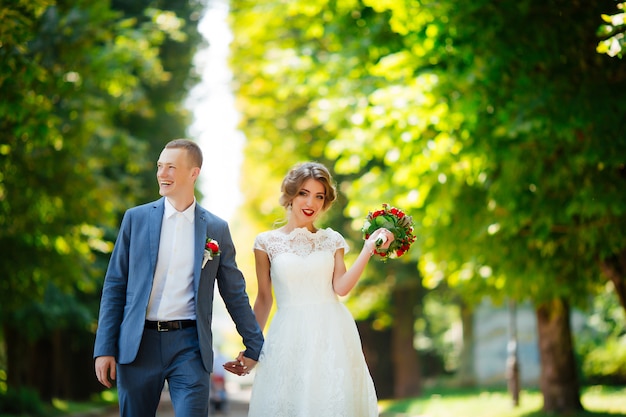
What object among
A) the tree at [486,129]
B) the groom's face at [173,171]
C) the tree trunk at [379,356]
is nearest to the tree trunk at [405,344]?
the tree trunk at [379,356]

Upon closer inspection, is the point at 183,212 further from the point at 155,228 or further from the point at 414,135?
the point at 414,135

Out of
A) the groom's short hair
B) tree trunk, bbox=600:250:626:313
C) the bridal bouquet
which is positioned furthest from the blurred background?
the groom's short hair

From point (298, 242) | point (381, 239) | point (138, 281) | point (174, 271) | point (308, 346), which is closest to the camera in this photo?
point (138, 281)

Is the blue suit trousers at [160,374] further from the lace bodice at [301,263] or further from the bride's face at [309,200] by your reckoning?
the bride's face at [309,200]

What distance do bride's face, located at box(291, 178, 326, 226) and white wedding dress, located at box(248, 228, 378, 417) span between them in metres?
0.14

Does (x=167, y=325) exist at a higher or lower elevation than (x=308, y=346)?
higher

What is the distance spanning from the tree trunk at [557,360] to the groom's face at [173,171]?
1212cm

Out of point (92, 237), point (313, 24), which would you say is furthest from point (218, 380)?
point (313, 24)

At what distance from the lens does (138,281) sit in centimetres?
568

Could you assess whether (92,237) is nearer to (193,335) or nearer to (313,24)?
(313,24)

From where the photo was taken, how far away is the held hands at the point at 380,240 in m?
6.39

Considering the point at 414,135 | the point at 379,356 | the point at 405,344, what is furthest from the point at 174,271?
the point at 379,356

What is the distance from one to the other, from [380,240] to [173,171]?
1.54 meters

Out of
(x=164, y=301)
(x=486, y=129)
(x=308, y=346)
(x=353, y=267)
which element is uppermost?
(x=486, y=129)
